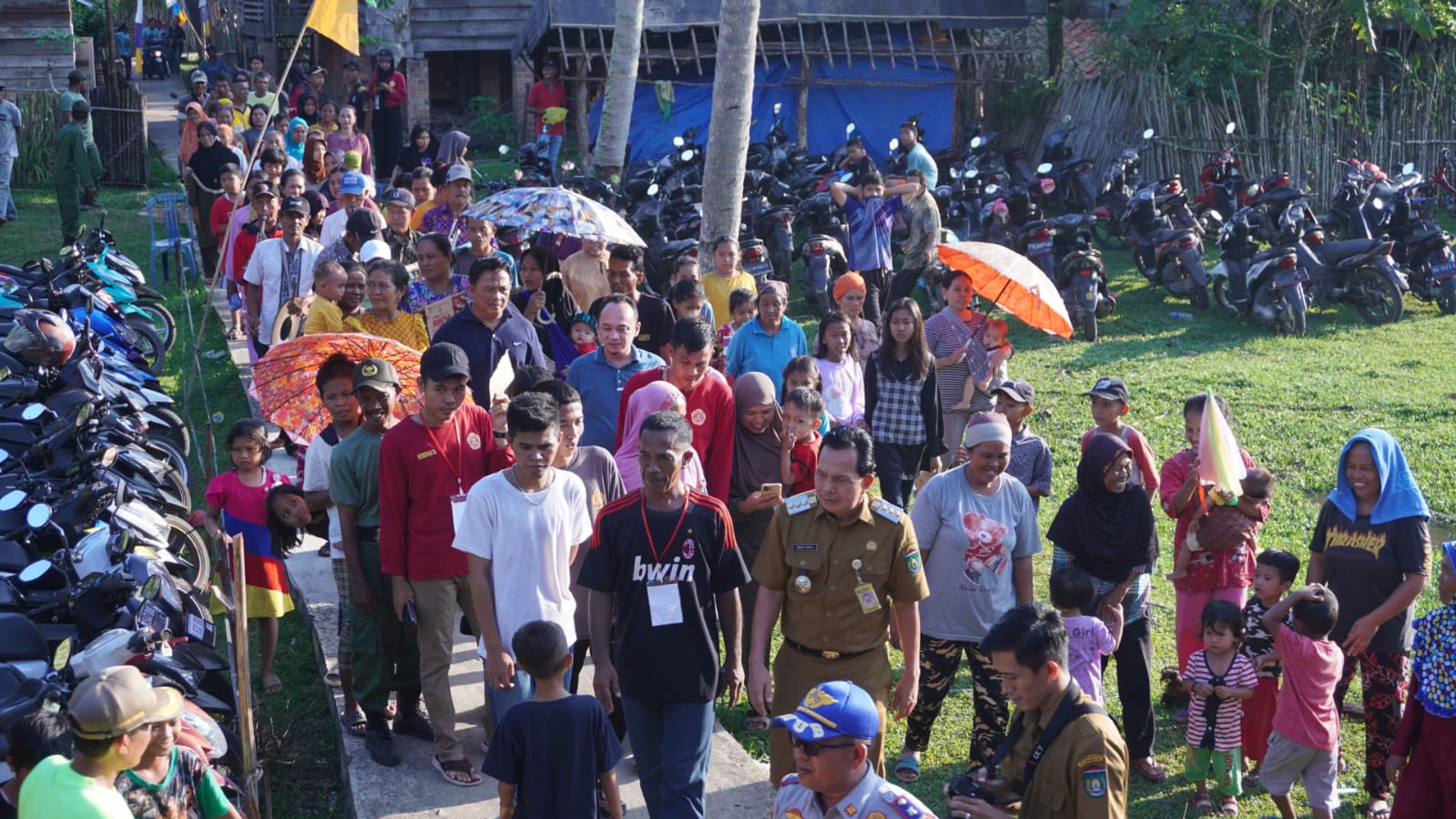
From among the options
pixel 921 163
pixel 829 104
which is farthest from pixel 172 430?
pixel 829 104

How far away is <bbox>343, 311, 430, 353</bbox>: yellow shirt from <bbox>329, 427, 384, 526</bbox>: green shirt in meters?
2.02

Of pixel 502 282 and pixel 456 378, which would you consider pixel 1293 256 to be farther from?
pixel 456 378

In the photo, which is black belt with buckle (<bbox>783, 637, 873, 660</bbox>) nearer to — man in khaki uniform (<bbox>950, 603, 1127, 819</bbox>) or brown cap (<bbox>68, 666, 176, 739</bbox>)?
man in khaki uniform (<bbox>950, 603, 1127, 819</bbox>)

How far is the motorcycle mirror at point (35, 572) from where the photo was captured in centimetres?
650

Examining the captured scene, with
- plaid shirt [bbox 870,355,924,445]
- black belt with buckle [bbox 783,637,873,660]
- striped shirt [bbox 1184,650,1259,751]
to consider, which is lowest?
striped shirt [bbox 1184,650,1259,751]

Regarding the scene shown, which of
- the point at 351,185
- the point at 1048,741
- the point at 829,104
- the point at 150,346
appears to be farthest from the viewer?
the point at 829,104

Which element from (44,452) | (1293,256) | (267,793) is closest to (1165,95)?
(1293,256)

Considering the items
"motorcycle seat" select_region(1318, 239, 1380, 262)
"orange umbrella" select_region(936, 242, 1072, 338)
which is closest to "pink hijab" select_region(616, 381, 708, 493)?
"orange umbrella" select_region(936, 242, 1072, 338)

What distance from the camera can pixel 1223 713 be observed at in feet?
20.0

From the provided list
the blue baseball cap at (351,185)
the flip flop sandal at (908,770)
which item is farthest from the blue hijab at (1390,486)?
the blue baseball cap at (351,185)

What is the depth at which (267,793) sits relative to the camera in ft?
18.2

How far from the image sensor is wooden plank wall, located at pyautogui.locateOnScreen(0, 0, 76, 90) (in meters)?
20.3

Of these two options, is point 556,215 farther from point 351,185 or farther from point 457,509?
point 457,509

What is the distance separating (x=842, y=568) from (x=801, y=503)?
29 centimetres
